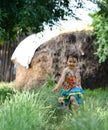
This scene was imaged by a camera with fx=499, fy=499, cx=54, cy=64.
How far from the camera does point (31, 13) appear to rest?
949 centimetres

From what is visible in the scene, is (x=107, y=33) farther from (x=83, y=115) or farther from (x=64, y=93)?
(x=83, y=115)

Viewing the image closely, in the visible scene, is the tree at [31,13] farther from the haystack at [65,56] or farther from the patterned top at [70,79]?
the haystack at [65,56]

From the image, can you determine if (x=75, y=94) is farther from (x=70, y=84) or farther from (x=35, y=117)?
(x=35, y=117)

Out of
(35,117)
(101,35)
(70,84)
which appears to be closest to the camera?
(35,117)

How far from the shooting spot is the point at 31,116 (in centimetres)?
732

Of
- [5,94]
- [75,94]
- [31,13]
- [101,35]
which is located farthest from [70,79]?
[101,35]

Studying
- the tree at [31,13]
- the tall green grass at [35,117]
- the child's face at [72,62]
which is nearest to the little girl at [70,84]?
the child's face at [72,62]

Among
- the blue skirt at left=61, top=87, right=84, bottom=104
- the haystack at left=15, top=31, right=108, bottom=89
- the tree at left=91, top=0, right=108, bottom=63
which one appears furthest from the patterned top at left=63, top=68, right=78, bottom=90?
the haystack at left=15, top=31, right=108, bottom=89

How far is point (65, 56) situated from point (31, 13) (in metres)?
9.07

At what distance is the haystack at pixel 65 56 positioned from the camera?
725 inches

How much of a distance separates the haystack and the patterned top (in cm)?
805

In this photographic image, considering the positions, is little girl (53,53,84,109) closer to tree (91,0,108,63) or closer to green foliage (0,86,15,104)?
green foliage (0,86,15,104)

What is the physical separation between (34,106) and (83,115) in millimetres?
1060

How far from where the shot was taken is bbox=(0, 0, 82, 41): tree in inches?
372
